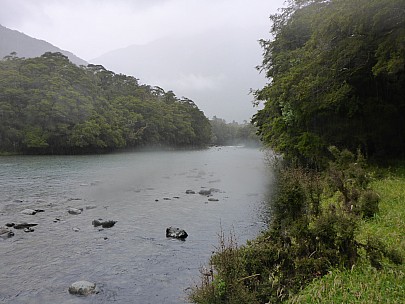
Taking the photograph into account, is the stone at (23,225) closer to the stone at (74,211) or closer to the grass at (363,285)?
the stone at (74,211)

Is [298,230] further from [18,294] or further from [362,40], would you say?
[362,40]

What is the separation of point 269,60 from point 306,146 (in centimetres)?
1233

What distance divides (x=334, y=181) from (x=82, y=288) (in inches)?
292

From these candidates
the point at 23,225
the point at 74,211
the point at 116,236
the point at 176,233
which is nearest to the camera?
the point at 176,233

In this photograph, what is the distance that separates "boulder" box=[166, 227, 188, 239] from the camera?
41.9 ft

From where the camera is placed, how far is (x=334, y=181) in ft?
31.9

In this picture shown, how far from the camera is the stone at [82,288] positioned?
8.34 meters

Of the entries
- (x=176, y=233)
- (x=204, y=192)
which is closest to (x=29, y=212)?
(x=176, y=233)

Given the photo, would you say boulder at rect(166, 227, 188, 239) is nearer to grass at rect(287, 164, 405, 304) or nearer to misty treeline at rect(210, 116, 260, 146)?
grass at rect(287, 164, 405, 304)

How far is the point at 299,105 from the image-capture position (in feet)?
68.3

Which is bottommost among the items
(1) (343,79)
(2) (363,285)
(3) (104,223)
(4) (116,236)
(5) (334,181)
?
(4) (116,236)

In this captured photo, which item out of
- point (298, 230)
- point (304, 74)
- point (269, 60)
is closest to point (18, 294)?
point (298, 230)

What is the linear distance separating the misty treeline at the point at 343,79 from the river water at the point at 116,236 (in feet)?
17.9

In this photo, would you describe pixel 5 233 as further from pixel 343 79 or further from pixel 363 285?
pixel 343 79
